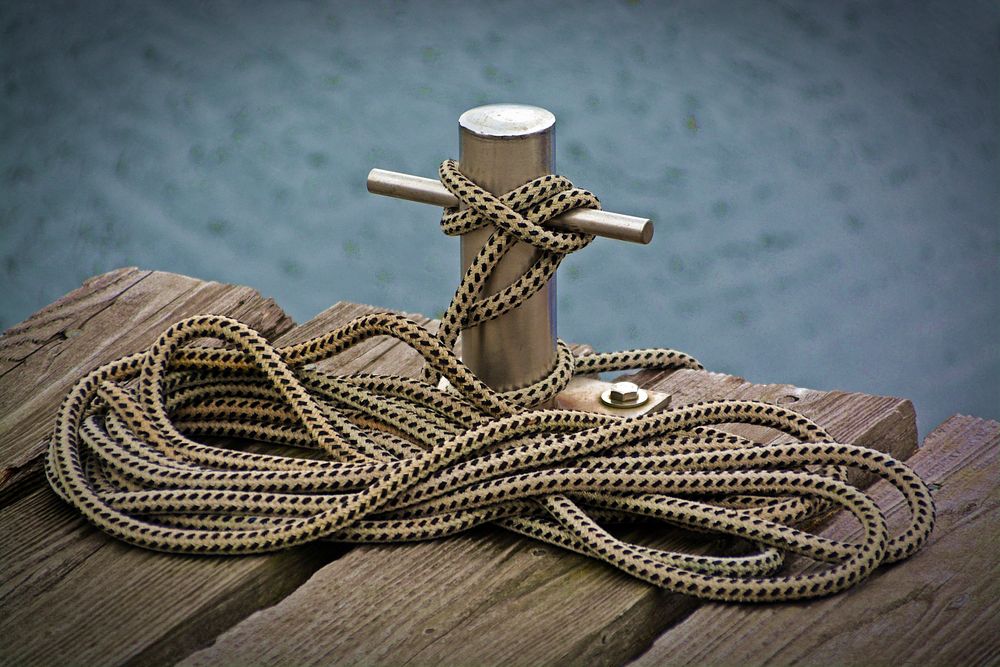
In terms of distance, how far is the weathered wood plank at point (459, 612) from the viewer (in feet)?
2.66

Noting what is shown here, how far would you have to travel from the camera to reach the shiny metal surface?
0.96 metres

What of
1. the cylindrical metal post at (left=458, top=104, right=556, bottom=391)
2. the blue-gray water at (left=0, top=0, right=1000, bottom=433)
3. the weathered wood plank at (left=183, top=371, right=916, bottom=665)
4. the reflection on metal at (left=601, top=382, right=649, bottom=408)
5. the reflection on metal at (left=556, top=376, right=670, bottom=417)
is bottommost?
the blue-gray water at (left=0, top=0, right=1000, bottom=433)

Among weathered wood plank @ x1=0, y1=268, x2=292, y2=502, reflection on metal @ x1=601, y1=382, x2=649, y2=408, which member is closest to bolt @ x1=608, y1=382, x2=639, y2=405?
reflection on metal @ x1=601, y1=382, x2=649, y2=408

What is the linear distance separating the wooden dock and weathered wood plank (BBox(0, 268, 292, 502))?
0.11 m

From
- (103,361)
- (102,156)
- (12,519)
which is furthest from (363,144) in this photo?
(12,519)

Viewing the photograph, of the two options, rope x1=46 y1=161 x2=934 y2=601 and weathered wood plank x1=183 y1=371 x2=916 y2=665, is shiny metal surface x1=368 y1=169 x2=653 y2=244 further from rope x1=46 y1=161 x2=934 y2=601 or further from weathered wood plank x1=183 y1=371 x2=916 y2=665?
weathered wood plank x1=183 y1=371 x2=916 y2=665

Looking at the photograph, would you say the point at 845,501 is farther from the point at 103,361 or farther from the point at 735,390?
the point at 103,361

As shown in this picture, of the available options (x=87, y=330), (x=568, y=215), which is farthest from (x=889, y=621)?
(x=87, y=330)

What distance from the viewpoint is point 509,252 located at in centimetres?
102

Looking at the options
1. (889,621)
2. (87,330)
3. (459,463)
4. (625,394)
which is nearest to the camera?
(889,621)

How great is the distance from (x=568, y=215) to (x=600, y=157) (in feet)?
9.80

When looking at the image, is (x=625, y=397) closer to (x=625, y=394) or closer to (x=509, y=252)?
(x=625, y=394)

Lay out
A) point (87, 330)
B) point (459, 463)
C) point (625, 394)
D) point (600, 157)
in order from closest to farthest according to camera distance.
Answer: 1. point (459, 463)
2. point (625, 394)
3. point (87, 330)
4. point (600, 157)

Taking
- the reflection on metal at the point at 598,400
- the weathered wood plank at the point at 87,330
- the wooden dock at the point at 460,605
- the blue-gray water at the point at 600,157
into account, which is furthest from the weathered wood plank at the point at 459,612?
the blue-gray water at the point at 600,157
